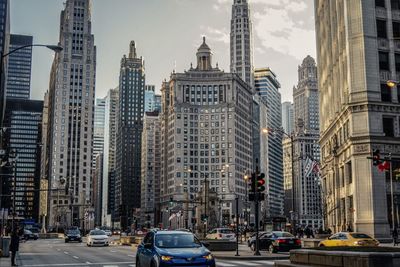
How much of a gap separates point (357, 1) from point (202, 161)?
13957cm

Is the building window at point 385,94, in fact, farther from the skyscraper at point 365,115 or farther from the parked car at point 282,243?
the parked car at point 282,243

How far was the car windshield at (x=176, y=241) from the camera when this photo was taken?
18.4 meters

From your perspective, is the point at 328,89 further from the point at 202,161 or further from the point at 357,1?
the point at 202,161

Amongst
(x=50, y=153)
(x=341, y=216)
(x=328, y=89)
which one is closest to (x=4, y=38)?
(x=50, y=153)

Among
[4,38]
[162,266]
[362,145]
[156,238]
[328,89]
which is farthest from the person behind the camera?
[4,38]

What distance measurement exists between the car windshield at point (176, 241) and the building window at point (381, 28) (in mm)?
51418

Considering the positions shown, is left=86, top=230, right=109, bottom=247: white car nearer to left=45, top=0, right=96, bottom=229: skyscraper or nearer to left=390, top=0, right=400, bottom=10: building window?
left=390, top=0, right=400, bottom=10: building window

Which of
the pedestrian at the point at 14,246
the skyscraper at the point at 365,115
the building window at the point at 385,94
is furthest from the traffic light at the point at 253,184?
the building window at the point at 385,94

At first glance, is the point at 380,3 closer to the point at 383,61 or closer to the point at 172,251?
the point at 383,61

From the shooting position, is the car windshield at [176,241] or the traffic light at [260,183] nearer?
the car windshield at [176,241]

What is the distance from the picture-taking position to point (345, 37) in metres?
63.8

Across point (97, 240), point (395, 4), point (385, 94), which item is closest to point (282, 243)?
point (97, 240)

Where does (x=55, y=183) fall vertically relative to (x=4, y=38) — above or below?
below

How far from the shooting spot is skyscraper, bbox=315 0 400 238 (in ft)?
191
